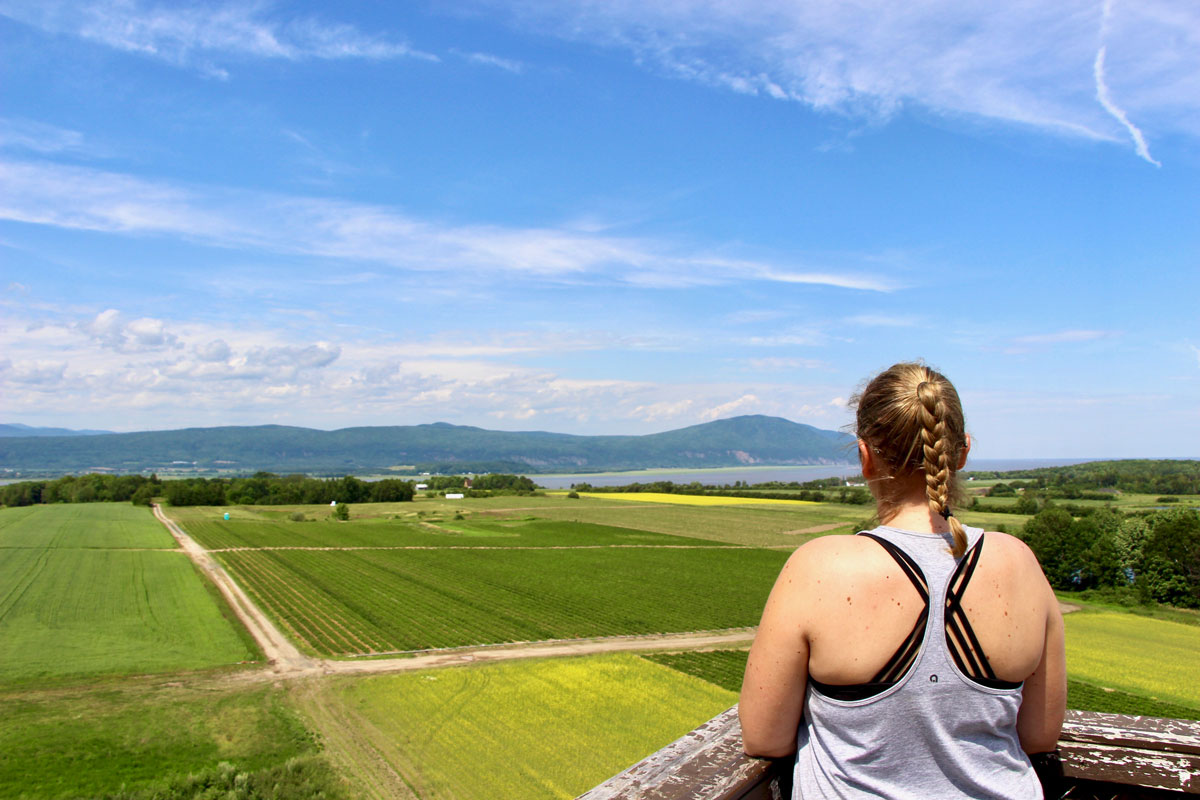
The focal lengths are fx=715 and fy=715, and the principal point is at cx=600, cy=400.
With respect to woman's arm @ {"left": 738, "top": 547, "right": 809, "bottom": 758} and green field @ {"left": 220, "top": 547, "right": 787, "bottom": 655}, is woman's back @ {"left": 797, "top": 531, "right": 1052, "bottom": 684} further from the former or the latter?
green field @ {"left": 220, "top": 547, "right": 787, "bottom": 655}

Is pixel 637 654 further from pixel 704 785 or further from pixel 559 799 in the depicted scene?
pixel 704 785

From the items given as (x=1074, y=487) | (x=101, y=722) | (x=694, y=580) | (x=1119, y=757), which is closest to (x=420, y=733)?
(x=101, y=722)

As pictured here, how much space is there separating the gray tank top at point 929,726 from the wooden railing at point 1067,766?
0.18 m

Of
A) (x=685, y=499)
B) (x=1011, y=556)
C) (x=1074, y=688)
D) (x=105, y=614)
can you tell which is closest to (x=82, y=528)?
(x=105, y=614)

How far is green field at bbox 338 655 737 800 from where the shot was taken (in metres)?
16.5

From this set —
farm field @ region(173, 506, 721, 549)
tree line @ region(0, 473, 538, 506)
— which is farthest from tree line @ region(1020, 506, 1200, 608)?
tree line @ region(0, 473, 538, 506)

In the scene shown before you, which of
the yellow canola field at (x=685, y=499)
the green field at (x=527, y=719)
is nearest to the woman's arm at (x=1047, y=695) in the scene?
the green field at (x=527, y=719)

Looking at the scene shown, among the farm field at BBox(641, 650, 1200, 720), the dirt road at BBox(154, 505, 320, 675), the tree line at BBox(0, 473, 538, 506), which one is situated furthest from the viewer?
the tree line at BBox(0, 473, 538, 506)

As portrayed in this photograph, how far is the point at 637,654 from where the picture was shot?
27.0 metres

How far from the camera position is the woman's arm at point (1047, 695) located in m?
1.94

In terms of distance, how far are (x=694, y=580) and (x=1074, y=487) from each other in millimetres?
58927

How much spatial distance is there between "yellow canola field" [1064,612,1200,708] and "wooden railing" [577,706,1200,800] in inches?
1089

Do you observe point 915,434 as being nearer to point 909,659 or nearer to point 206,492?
point 909,659

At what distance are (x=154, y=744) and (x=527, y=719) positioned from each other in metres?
9.40
